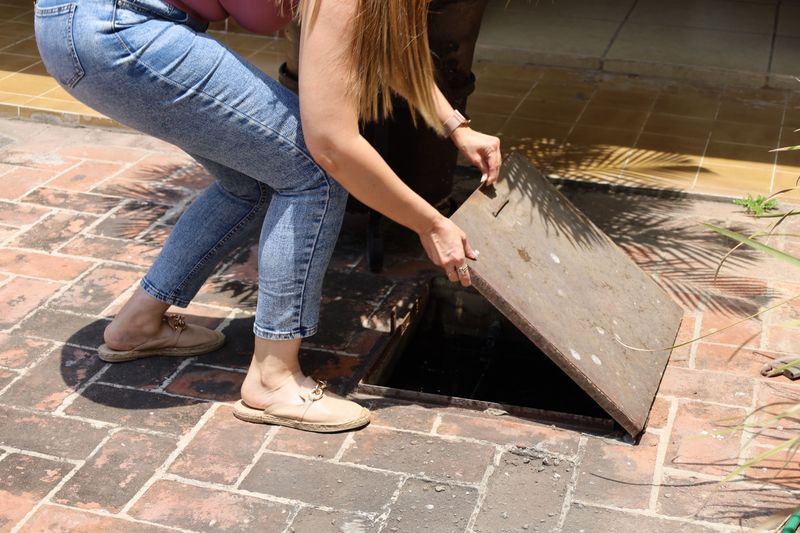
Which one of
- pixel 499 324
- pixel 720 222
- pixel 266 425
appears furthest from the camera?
pixel 720 222

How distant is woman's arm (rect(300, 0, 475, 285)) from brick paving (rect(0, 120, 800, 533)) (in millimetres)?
522

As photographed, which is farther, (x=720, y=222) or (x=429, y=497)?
(x=720, y=222)

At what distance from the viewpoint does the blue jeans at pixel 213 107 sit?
8.39 ft

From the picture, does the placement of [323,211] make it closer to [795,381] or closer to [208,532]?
[208,532]

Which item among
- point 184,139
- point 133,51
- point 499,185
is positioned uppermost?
point 133,51

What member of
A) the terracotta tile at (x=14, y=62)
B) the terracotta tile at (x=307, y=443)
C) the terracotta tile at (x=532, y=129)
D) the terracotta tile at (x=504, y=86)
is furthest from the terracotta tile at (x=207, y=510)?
the terracotta tile at (x=14, y=62)

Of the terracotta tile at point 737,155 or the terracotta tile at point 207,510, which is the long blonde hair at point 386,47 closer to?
the terracotta tile at point 207,510

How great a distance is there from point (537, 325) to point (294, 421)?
700mm

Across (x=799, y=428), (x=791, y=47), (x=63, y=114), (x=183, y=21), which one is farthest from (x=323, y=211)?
(x=791, y=47)

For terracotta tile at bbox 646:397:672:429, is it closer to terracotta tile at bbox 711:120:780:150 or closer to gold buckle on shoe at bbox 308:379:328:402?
gold buckle on shoe at bbox 308:379:328:402

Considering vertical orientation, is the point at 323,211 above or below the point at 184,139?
below

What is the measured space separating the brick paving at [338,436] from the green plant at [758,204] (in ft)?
1.40

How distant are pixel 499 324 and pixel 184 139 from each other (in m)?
1.43

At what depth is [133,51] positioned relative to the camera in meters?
2.54
